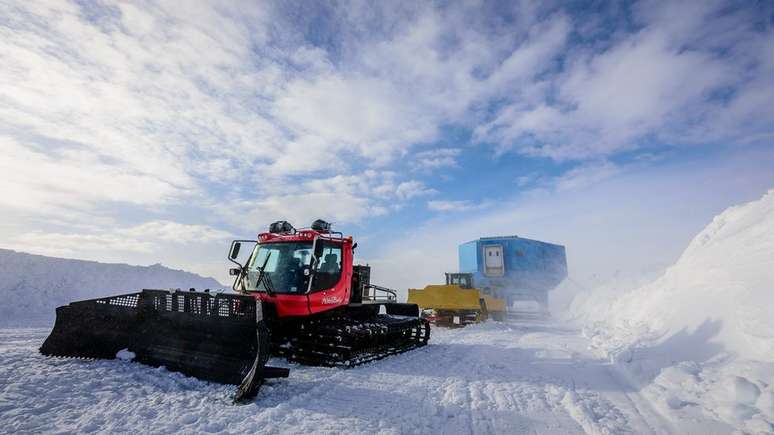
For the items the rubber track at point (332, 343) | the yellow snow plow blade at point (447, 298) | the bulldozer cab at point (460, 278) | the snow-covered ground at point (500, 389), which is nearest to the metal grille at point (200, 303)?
the snow-covered ground at point (500, 389)

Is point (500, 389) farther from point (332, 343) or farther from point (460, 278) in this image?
point (460, 278)

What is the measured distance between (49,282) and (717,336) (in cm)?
2649

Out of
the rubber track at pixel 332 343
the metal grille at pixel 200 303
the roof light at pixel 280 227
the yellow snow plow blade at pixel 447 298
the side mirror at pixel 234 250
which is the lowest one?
the rubber track at pixel 332 343

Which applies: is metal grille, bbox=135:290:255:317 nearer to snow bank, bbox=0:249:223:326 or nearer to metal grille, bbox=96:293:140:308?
metal grille, bbox=96:293:140:308

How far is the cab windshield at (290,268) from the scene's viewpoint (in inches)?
267

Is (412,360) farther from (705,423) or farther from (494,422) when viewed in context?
(705,423)

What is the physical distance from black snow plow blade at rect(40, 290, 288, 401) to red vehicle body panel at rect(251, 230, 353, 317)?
2.89 feet

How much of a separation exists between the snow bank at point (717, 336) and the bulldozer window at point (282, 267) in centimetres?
586

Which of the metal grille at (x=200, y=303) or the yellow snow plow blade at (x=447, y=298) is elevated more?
the yellow snow plow blade at (x=447, y=298)

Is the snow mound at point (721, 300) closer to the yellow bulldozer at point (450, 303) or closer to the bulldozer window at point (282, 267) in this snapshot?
the yellow bulldozer at point (450, 303)

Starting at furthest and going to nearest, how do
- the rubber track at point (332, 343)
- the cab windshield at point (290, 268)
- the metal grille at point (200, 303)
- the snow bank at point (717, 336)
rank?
the cab windshield at point (290, 268), the rubber track at point (332, 343), the metal grille at point (200, 303), the snow bank at point (717, 336)

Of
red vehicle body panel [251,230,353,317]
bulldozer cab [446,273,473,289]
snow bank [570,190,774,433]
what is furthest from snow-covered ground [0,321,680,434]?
bulldozer cab [446,273,473,289]

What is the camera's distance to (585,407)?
173 inches

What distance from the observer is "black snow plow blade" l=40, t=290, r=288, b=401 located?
4.71 metres
